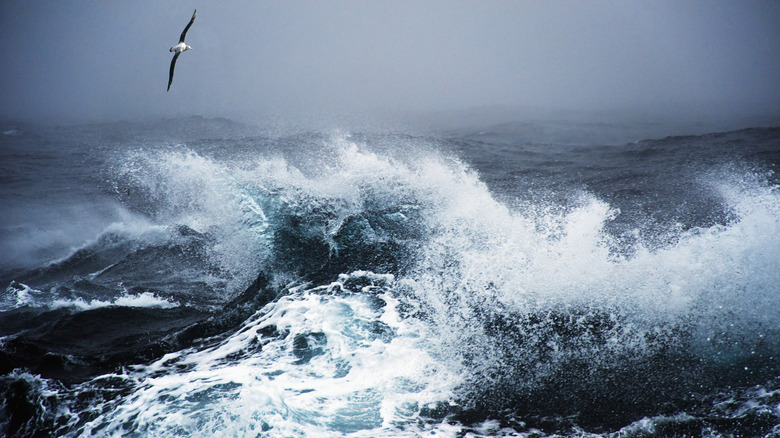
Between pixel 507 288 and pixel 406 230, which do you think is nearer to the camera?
pixel 507 288

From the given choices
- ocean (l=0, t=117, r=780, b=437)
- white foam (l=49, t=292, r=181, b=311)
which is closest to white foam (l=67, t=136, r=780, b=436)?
ocean (l=0, t=117, r=780, b=437)

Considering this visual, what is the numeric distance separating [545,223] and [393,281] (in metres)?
4.29

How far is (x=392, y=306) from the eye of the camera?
8.00m

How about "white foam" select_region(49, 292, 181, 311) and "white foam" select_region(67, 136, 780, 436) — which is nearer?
"white foam" select_region(67, 136, 780, 436)

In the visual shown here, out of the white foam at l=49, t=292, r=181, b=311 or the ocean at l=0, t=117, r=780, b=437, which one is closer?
the ocean at l=0, t=117, r=780, b=437

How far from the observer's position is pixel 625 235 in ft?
33.1

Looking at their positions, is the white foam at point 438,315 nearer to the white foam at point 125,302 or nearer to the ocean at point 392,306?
the ocean at point 392,306

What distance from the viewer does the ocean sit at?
5.45 m

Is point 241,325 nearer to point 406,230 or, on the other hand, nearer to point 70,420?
point 70,420

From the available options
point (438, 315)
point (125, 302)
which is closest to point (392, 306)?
point (438, 315)

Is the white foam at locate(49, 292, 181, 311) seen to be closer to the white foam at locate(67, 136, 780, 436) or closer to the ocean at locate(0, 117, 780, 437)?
the ocean at locate(0, 117, 780, 437)

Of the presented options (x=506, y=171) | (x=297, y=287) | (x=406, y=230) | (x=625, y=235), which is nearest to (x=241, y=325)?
(x=297, y=287)

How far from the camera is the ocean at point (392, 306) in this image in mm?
5453

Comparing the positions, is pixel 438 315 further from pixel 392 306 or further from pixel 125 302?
pixel 125 302
